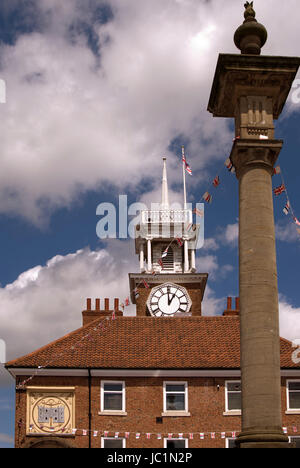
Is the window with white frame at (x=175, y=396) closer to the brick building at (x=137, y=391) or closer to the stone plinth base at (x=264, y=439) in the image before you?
the brick building at (x=137, y=391)

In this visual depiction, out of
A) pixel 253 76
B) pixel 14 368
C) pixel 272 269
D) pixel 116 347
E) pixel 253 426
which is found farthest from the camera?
pixel 116 347

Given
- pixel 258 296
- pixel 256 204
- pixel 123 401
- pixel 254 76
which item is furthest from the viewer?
pixel 123 401

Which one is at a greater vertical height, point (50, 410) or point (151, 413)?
point (50, 410)

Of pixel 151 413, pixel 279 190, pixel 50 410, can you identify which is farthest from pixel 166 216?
pixel 279 190

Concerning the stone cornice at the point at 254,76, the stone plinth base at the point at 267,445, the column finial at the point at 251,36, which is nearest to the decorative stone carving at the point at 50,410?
the stone plinth base at the point at 267,445

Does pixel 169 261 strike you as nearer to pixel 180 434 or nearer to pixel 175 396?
pixel 175 396

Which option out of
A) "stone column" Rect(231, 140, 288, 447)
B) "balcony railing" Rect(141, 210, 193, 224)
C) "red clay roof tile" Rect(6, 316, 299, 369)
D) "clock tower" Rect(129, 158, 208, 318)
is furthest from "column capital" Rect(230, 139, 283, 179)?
"balcony railing" Rect(141, 210, 193, 224)

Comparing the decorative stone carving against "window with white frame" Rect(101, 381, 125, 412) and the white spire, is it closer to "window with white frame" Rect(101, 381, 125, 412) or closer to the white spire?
"window with white frame" Rect(101, 381, 125, 412)

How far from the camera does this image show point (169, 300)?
46.5 metres

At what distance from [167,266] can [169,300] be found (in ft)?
12.3
